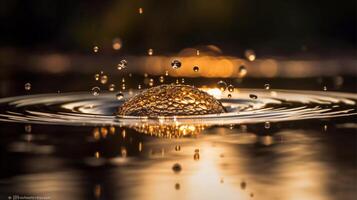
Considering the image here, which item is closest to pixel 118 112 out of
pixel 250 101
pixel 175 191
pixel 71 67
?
pixel 250 101

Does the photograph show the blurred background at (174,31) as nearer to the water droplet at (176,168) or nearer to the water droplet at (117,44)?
the water droplet at (117,44)

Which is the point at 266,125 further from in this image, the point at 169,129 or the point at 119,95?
the point at 119,95

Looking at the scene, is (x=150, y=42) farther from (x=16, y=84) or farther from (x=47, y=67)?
(x=16, y=84)

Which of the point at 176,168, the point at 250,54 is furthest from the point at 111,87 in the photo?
the point at 250,54

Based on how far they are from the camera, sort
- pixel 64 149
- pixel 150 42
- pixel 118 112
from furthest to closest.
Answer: pixel 150 42 → pixel 118 112 → pixel 64 149

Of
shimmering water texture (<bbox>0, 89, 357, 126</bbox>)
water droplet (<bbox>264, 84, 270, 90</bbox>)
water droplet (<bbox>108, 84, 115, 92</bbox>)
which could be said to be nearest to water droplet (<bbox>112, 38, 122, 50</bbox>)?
water droplet (<bbox>108, 84, 115, 92</bbox>)

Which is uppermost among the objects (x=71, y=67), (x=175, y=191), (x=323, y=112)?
(x=71, y=67)
